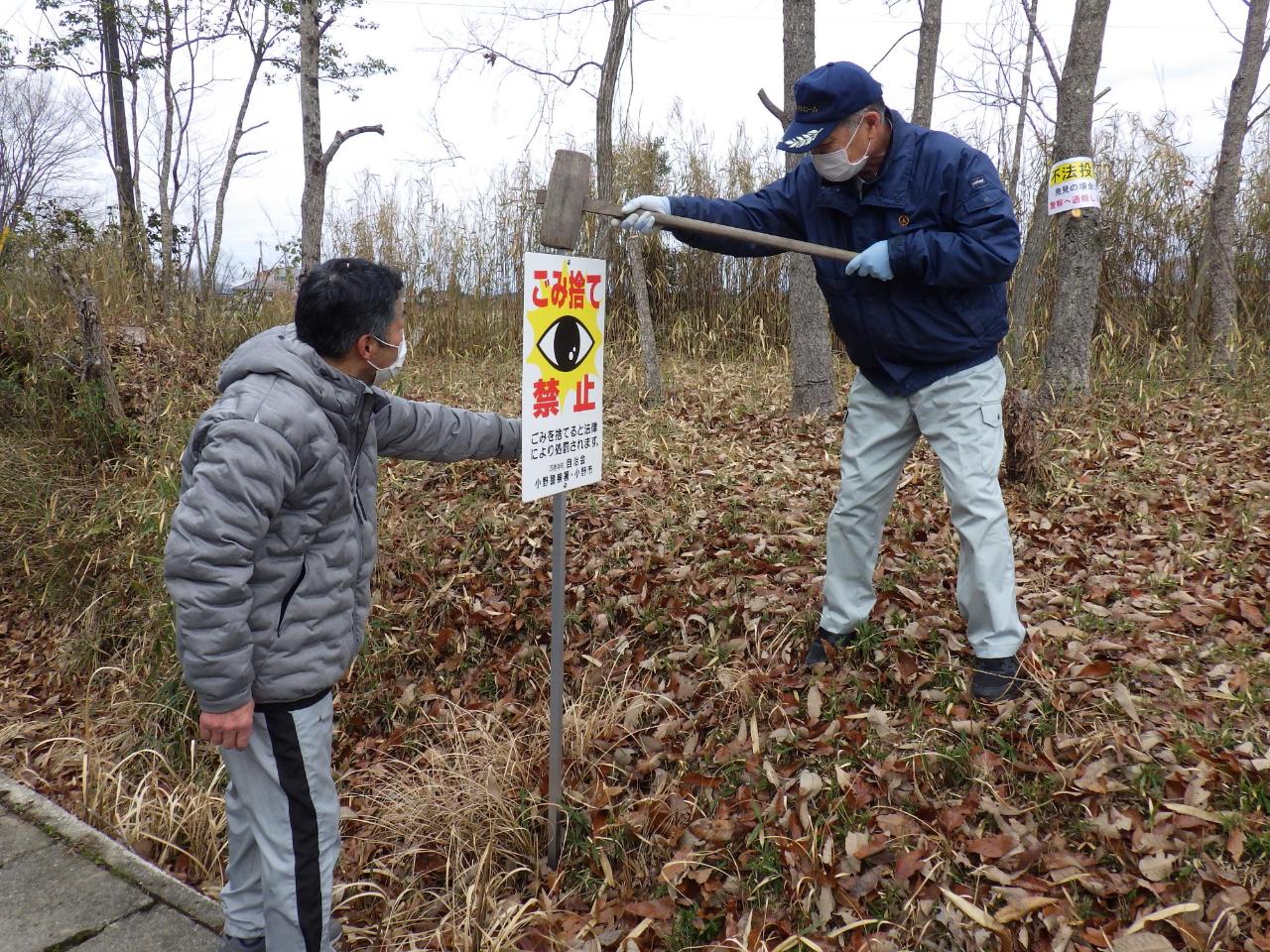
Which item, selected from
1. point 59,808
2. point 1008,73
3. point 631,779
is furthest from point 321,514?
point 1008,73

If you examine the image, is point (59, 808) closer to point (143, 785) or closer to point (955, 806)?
point (143, 785)

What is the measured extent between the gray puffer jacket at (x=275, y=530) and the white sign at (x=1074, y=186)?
186 inches

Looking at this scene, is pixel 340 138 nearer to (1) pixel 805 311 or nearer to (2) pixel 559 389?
(1) pixel 805 311

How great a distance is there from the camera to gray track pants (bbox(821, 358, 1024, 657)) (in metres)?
2.82

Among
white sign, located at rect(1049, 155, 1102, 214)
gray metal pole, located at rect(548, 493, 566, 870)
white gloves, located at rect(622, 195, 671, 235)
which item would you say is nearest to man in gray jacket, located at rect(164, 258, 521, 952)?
gray metal pole, located at rect(548, 493, 566, 870)

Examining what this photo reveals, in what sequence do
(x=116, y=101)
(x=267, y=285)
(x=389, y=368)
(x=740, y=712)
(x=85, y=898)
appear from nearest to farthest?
1. (x=389, y=368)
2. (x=85, y=898)
3. (x=740, y=712)
4. (x=267, y=285)
5. (x=116, y=101)

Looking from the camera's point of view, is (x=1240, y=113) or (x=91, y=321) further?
(x=1240, y=113)

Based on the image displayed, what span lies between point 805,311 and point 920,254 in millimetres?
3410

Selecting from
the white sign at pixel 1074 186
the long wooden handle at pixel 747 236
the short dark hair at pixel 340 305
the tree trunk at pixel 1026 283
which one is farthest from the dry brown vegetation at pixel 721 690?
the short dark hair at pixel 340 305

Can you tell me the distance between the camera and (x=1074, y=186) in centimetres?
527

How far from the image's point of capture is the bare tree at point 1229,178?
6.61 meters

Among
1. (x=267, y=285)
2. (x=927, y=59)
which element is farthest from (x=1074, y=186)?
(x=267, y=285)

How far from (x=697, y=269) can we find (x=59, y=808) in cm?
761

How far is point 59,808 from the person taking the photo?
3.41m
